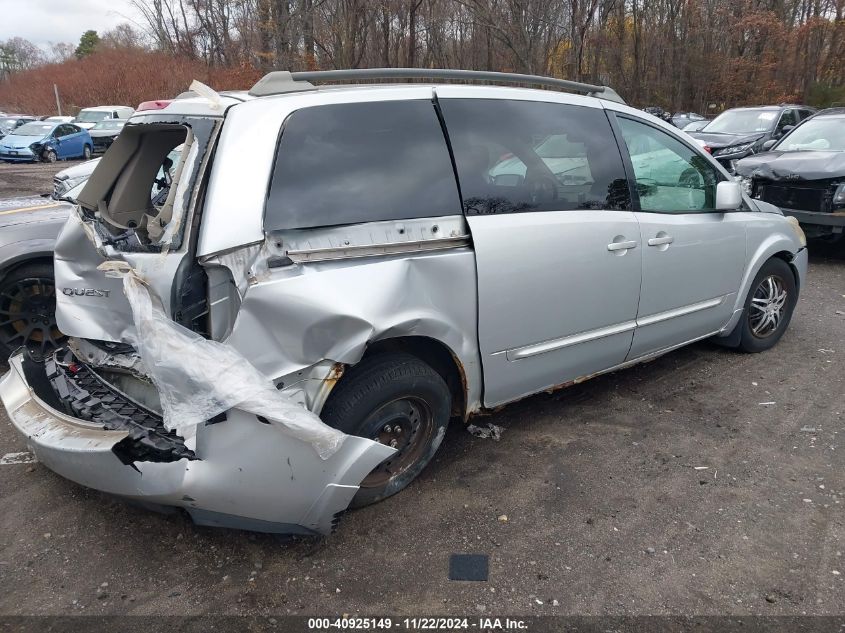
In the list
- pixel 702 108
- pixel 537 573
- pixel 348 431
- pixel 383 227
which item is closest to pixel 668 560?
pixel 537 573

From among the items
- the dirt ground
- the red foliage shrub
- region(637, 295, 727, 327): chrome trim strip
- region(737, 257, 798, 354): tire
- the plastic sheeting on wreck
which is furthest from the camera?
the red foliage shrub

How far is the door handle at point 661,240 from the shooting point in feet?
11.8

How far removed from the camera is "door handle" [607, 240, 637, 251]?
11.1 ft

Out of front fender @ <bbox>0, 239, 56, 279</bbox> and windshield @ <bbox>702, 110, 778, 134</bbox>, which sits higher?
windshield @ <bbox>702, 110, 778, 134</bbox>

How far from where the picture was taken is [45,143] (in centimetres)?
2288

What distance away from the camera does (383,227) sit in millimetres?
2684

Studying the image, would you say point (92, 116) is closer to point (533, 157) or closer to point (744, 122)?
point (744, 122)

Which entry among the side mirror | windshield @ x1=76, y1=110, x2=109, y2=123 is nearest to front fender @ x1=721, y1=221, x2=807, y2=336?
the side mirror

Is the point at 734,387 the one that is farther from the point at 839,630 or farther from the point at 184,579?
the point at 184,579

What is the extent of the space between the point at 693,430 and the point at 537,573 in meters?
1.63

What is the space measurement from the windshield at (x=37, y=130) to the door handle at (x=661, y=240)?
1002 inches

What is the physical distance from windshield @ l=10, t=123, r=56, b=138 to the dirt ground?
23651 millimetres

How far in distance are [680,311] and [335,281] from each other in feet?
8.08

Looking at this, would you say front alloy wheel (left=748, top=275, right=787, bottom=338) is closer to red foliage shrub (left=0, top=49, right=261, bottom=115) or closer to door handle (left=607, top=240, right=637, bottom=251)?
door handle (left=607, top=240, right=637, bottom=251)
